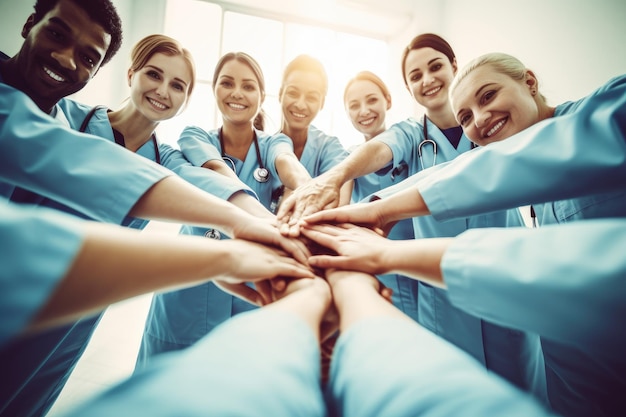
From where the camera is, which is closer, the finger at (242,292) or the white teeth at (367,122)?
the finger at (242,292)

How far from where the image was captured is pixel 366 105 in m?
1.57

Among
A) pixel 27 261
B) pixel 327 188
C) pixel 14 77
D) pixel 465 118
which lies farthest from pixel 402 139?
pixel 14 77

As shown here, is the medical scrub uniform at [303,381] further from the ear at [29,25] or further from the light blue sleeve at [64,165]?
the ear at [29,25]

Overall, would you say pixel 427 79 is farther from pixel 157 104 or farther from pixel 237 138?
pixel 157 104

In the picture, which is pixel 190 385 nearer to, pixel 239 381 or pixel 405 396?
pixel 239 381

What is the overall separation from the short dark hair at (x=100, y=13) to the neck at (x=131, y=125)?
0.60 ft

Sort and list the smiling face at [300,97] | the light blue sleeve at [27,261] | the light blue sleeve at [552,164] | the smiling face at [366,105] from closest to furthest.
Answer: the light blue sleeve at [27,261], the light blue sleeve at [552,164], the smiling face at [300,97], the smiling face at [366,105]

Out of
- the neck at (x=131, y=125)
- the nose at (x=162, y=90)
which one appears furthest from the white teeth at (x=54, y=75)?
the nose at (x=162, y=90)

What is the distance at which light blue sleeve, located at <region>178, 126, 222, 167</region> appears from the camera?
96cm

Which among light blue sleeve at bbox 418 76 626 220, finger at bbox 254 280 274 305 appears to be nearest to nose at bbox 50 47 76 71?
finger at bbox 254 280 274 305

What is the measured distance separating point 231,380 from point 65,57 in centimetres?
106

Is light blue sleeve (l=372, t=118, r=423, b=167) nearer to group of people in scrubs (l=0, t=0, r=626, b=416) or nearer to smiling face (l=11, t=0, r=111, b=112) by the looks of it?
group of people in scrubs (l=0, t=0, r=626, b=416)

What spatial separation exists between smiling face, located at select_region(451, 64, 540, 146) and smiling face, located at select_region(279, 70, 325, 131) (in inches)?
29.8

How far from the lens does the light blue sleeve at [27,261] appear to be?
20 cm
